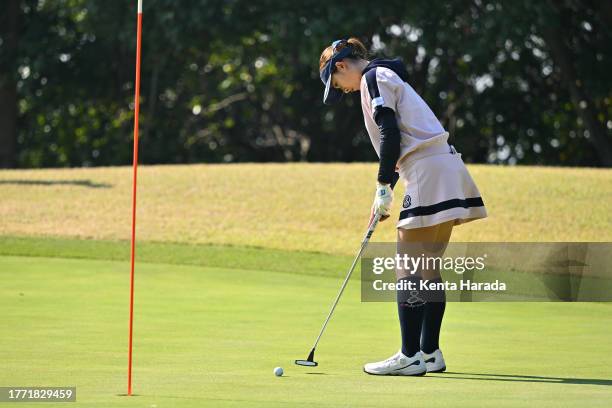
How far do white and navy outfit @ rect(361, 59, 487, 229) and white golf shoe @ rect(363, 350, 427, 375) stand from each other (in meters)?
0.63

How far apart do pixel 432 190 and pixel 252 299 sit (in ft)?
12.0

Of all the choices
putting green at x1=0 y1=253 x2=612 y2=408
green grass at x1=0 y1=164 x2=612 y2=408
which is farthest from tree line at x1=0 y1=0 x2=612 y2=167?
putting green at x1=0 y1=253 x2=612 y2=408

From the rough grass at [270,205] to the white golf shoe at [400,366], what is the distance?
9.46 metres

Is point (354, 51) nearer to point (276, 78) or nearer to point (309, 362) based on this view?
point (309, 362)

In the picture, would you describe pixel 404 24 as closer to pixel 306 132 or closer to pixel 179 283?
pixel 306 132

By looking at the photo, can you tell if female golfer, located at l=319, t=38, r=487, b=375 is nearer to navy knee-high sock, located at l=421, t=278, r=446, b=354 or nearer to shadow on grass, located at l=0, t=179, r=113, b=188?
navy knee-high sock, located at l=421, t=278, r=446, b=354

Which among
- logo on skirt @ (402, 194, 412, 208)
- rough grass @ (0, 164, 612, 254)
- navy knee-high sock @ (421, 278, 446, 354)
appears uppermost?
logo on skirt @ (402, 194, 412, 208)

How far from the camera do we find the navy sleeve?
6062 mm

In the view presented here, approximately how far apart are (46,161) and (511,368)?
101 ft

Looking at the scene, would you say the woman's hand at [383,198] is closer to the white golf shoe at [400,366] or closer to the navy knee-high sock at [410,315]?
the navy knee-high sock at [410,315]

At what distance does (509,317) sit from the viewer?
28.4 ft

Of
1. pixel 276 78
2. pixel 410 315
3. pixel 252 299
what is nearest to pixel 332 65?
pixel 410 315

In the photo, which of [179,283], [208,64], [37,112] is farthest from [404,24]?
[179,283]

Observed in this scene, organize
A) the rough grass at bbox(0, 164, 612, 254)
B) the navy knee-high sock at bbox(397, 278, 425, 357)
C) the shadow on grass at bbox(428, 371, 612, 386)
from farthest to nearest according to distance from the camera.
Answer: the rough grass at bbox(0, 164, 612, 254)
the navy knee-high sock at bbox(397, 278, 425, 357)
the shadow on grass at bbox(428, 371, 612, 386)
